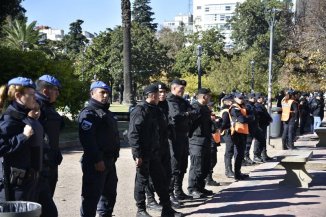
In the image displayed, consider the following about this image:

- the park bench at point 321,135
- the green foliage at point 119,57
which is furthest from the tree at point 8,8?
the green foliage at point 119,57

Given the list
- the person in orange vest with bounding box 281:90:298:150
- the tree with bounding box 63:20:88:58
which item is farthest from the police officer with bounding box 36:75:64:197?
the tree with bounding box 63:20:88:58

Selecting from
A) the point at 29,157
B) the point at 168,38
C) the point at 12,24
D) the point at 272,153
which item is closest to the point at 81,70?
the point at 12,24

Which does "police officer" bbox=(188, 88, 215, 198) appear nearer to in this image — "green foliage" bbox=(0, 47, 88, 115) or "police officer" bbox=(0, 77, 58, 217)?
"police officer" bbox=(0, 77, 58, 217)

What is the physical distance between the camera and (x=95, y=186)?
235 inches

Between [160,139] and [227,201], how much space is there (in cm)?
174

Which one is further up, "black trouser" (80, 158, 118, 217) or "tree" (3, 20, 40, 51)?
"tree" (3, 20, 40, 51)

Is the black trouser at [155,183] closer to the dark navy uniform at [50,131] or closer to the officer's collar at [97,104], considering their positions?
the officer's collar at [97,104]

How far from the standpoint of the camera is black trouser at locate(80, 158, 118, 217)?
19.6ft

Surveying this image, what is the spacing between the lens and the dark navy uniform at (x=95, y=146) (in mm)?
5844

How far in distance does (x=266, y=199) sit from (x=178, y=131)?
5.92ft

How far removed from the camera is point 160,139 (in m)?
7.35

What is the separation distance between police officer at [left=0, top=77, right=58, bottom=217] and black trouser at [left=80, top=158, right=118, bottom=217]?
1.15 meters

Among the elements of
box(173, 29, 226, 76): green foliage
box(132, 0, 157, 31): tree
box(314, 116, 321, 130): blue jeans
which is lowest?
box(314, 116, 321, 130): blue jeans

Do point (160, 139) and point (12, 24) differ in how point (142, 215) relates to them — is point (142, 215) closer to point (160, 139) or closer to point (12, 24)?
point (160, 139)
